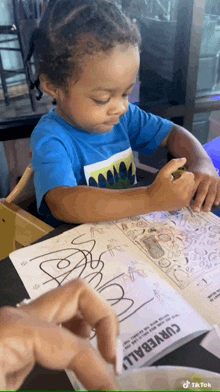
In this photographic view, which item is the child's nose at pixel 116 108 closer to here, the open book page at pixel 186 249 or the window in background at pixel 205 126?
the open book page at pixel 186 249

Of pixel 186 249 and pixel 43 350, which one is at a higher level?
pixel 43 350

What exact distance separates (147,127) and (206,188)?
1.14ft

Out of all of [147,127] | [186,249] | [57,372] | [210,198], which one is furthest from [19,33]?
[57,372]

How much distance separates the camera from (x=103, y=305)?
0.89 ft

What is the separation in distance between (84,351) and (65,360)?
0.01m

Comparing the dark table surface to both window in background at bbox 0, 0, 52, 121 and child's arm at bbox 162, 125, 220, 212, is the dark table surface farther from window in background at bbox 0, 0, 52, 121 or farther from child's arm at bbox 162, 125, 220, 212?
window in background at bbox 0, 0, 52, 121

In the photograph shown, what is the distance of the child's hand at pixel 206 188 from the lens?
665 millimetres

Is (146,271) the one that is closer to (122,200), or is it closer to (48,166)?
(122,200)

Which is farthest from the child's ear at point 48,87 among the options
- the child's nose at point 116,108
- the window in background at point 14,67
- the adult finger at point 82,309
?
the window in background at point 14,67

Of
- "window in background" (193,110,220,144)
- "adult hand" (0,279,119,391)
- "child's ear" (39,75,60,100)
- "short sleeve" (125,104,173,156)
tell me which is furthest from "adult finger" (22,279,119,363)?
"window in background" (193,110,220,144)

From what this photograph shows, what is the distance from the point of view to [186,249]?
54 centimetres

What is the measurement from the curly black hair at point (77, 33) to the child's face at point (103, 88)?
2 centimetres

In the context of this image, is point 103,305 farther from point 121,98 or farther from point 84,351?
point 121,98

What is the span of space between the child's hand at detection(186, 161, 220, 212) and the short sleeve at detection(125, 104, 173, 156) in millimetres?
230
